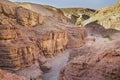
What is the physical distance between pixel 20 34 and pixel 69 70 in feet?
63.8

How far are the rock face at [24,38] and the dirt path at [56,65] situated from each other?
3.53 feet

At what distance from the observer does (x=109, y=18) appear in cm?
6750

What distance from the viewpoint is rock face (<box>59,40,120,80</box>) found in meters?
9.85

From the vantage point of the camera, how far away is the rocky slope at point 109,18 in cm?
6606

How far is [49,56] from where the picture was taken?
3688cm

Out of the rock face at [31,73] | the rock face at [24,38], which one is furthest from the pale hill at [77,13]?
the rock face at [31,73]

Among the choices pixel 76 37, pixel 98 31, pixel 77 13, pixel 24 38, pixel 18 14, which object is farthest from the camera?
pixel 77 13

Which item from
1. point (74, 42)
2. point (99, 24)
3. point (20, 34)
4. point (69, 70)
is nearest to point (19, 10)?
point (20, 34)

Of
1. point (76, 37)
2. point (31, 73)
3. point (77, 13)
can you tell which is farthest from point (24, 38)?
point (77, 13)

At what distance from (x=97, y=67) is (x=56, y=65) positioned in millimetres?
24034

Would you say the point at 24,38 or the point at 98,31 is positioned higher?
the point at 24,38

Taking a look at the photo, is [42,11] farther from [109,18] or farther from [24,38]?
[24,38]

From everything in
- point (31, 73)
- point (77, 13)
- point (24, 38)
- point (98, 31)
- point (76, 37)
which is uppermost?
point (77, 13)

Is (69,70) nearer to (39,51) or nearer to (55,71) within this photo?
(55,71)
